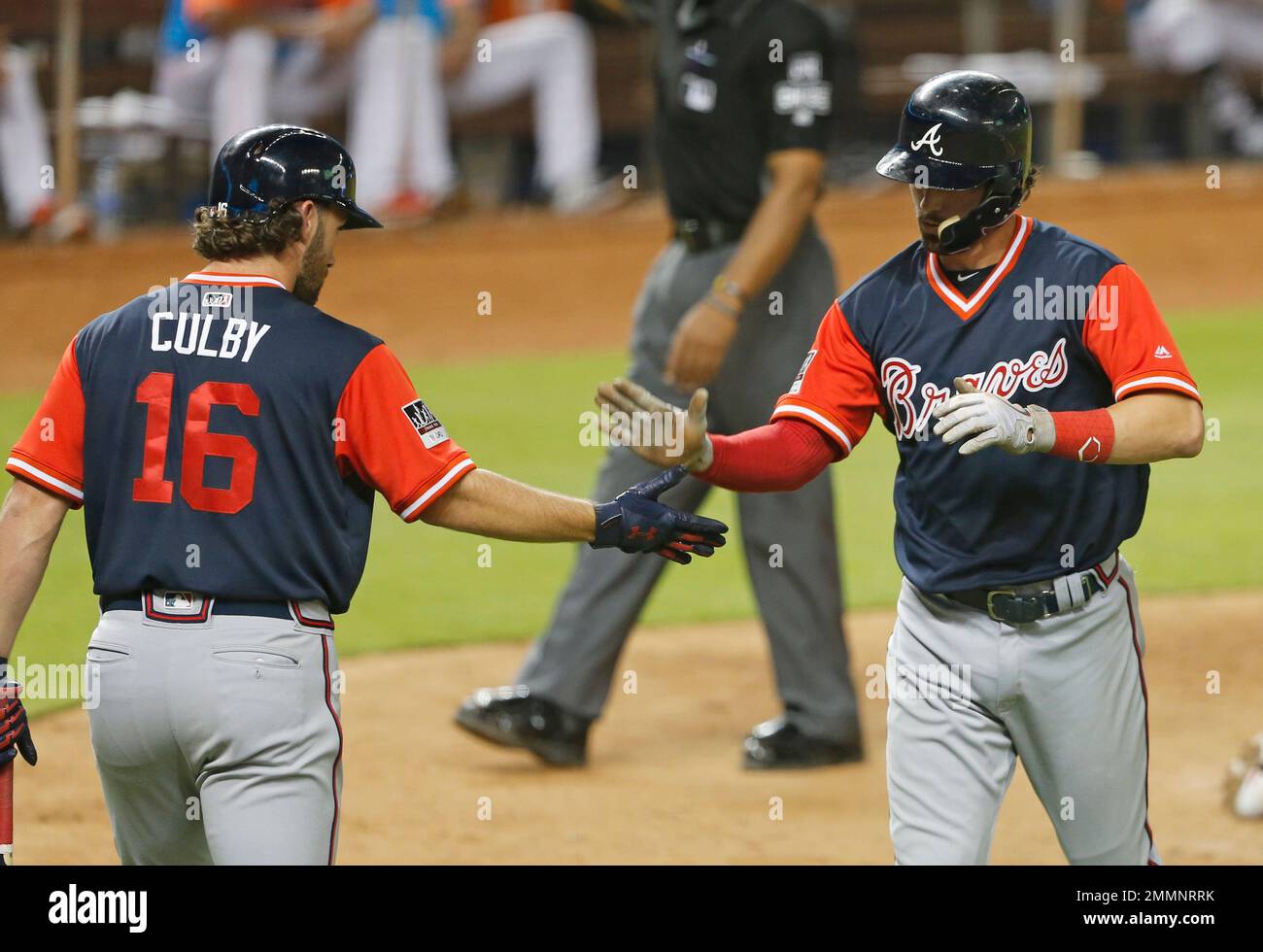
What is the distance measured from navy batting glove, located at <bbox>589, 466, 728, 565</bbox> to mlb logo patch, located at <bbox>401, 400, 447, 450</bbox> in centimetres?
39

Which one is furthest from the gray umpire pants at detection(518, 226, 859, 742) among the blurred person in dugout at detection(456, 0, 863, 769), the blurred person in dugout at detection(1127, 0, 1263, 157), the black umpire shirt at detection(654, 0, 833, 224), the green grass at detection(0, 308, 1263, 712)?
the blurred person in dugout at detection(1127, 0, 1263, 157)

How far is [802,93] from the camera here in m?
5.33

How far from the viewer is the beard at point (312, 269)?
10.4 ft

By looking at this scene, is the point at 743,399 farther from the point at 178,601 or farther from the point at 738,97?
the point at 178,601

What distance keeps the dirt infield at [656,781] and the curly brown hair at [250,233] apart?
6.85 feet

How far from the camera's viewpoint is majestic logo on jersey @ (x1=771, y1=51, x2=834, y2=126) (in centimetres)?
533

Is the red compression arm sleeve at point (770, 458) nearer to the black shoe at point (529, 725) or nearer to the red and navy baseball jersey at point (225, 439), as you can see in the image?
the red and navy baseball jersey at point (225, 439)

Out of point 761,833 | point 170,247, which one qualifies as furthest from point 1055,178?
point 761,833

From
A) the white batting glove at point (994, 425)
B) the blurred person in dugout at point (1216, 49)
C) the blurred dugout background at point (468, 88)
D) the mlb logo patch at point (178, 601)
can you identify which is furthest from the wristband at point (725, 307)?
the blurred person in dugout at point (1216, 49)

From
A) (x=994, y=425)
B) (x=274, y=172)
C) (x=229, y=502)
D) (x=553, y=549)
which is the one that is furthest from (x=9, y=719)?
(x=553, y=549)

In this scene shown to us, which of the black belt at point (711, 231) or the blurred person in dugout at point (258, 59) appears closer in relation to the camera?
the black belt at point (711, 231)

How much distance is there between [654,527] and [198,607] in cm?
90
